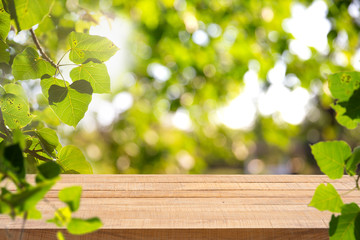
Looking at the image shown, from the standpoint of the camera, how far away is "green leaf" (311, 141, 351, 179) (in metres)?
0.37

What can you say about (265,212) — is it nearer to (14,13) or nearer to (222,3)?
(14,13)

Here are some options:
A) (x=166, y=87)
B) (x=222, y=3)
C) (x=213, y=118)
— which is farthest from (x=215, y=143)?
(x=222, y=3)

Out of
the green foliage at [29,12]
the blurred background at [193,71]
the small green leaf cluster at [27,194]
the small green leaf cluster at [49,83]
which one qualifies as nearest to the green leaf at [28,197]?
the small green leaf cluster at [27,194]

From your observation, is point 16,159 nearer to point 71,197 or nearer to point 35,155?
point 71,197

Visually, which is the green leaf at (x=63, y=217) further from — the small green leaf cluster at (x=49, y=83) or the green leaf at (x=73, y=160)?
the green leaf at (x=73, y=160)

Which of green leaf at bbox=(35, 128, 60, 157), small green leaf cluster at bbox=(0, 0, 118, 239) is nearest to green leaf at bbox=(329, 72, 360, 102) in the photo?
small green leaf cluster at bbox=(0, 0, 118, 239)

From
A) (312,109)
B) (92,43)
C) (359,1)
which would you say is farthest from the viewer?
(312,109)

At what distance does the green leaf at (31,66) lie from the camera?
0.48 metres

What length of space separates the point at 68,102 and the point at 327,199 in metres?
0.31

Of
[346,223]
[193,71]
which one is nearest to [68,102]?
[346,223]

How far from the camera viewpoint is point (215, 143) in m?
3.39

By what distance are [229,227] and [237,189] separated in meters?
0.13

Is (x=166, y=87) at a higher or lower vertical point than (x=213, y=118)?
higher

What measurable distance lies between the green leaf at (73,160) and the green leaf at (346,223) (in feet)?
1.08
